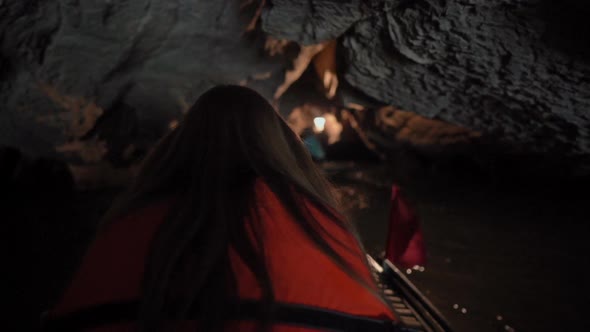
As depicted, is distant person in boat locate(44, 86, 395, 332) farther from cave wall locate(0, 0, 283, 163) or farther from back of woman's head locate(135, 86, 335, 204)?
cave wall locate(0, 0, 283, 163)

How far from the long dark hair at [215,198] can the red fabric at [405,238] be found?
6.11 feet

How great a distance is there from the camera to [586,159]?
16.4 feet

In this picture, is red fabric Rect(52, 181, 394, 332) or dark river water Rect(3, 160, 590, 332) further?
dark river water Rect(3, 160, 590, 332)

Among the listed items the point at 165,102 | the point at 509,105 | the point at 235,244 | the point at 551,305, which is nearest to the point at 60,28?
the point at 165,102

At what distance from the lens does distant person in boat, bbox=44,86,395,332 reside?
805mm

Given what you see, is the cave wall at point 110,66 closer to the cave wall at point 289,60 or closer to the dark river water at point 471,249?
the cave wall at point 289,60

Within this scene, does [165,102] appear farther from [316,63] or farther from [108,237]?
[108,237]

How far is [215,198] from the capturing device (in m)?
0.94

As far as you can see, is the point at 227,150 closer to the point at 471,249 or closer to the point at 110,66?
the point at 471,249

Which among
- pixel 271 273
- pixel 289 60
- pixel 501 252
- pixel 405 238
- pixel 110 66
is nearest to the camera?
pixel 271 273

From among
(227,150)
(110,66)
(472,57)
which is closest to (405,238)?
(472,57)

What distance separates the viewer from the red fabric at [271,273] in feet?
2.70

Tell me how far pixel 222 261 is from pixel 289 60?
198 inches

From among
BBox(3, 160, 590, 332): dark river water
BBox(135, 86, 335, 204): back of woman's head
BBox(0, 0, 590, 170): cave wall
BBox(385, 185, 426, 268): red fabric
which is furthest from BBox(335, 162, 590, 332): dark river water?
BBox(135, 86, 335, 204): back of woman's head
